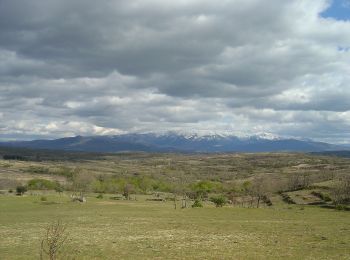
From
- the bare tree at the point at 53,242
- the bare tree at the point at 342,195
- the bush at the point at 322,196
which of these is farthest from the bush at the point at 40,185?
the bare tree at the point at 53,242

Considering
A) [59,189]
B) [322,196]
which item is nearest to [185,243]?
[322,196]

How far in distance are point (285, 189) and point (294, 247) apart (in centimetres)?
14411

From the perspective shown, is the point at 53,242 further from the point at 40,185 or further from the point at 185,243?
the point at 40,185

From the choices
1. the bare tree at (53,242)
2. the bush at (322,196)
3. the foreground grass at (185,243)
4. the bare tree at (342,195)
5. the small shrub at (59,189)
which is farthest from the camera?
the small shrub at (59,189)

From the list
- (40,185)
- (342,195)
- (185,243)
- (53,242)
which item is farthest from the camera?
(40,185)

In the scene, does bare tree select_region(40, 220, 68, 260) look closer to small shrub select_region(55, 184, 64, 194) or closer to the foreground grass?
the foreground grass

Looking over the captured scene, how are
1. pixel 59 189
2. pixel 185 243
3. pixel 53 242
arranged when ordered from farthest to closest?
1. pixel 59 189
2. pixel 185 243
3. pixel 53 242

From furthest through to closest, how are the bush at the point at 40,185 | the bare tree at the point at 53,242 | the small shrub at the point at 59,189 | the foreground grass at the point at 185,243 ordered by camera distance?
1. the bush at the point at 40,185
2. the small shrub at the point at 59,189
3. the foreground grass at the point at 185,243
4. the bare tree at the point at 53,242

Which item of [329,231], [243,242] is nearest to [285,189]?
[329,231]

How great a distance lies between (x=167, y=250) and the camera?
110 feet

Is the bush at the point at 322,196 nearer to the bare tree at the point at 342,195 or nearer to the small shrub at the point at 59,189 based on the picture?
the bare tree at the point at 342,195

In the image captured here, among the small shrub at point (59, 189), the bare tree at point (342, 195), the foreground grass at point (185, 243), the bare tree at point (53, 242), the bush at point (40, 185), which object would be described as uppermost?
the bare tree at point (53, 242)

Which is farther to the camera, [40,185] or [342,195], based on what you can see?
[40,185]

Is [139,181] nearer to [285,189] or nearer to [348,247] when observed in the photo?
[285,189]
